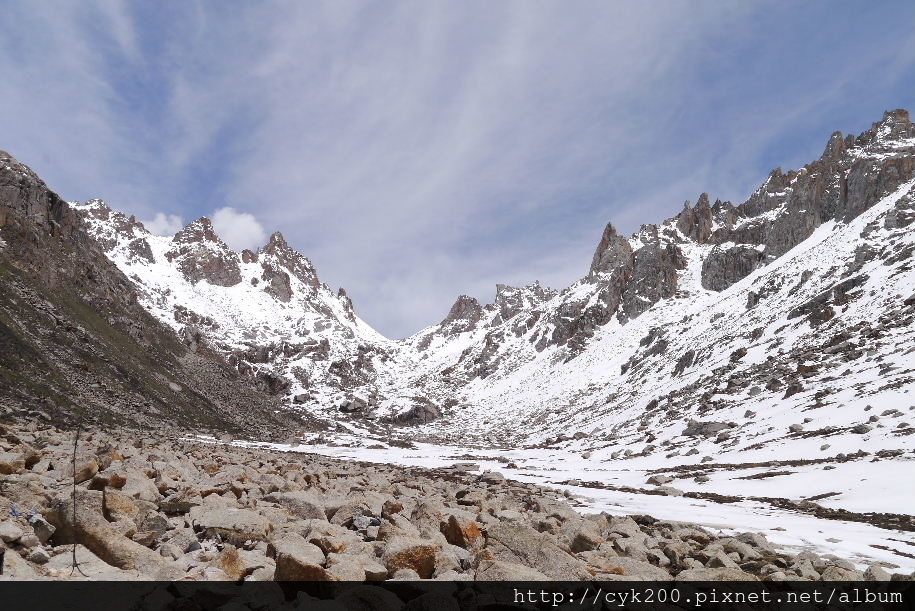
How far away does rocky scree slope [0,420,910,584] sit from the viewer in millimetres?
5812

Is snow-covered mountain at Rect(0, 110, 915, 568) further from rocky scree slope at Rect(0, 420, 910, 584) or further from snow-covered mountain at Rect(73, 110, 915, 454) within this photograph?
rocky scree slope at Rect(0, 420, 910, 584)

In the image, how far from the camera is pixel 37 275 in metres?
79.8

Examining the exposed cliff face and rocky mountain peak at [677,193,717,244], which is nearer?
the exposed cliff face

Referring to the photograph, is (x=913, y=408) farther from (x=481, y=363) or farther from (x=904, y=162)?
(x=481, y=363)

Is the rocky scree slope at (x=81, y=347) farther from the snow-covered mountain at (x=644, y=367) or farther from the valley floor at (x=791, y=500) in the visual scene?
the valley floor at (x=791, y=500)

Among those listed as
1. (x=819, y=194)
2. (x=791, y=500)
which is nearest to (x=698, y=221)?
(x=819, y=194)

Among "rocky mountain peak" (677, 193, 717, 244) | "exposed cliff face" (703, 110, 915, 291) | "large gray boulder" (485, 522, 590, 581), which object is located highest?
"rocky mountain peak" (677, 193, 717, 244)

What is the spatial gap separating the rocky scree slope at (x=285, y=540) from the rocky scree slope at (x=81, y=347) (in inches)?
1563

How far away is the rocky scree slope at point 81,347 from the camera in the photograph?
54.5 metres

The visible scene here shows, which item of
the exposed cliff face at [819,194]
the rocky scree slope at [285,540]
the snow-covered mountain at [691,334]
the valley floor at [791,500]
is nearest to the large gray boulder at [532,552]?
the rocky scree slope at [285,540]

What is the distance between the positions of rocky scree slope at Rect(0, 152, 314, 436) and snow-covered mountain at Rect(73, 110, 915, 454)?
85.6 ft

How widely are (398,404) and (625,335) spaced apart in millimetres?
68835

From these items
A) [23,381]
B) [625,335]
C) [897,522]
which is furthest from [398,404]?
[897,522]

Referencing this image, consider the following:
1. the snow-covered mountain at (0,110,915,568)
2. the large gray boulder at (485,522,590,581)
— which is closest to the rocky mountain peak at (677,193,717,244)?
the snow-covered mountain at (0,110,915,568)
